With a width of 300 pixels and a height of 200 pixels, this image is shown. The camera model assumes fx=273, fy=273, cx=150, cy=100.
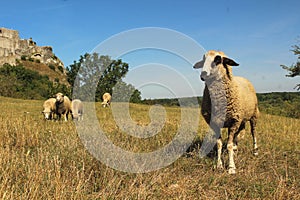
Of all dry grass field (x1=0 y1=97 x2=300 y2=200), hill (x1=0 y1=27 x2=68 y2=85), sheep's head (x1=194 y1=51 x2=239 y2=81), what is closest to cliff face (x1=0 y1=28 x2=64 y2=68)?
hill (x1=0 y1=27 x2=68 y2=85)

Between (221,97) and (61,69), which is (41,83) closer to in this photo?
(61,69)

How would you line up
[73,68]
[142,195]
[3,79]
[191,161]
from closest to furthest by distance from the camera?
[142,195]
[191,161]
[3,79]
[73,68]

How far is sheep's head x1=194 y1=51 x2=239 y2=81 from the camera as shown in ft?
17.2

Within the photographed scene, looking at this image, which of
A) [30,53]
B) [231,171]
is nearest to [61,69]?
[30,53]

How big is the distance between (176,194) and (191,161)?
1782 mm

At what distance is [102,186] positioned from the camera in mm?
3822

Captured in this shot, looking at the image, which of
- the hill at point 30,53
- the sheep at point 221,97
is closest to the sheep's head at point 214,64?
the sheep at point 221,97

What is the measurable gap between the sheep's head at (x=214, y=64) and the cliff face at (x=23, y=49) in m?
85.7

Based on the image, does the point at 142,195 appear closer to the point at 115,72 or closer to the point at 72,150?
the point at 72,150

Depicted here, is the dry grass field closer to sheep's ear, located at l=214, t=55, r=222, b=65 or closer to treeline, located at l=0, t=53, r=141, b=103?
sheep's ear, located at l=214, t=55, r=222, b=65

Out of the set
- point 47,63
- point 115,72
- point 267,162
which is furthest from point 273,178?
point 47,63

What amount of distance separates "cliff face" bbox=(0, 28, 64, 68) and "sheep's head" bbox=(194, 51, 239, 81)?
8567 centimetres

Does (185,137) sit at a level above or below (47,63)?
below

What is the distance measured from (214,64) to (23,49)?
9078 cm
